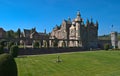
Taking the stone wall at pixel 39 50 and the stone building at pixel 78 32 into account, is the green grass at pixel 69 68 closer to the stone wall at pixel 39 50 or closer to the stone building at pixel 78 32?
the stone wall at pixel 39 50

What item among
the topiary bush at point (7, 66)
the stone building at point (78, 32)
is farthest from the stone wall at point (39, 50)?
the topiary bush at point (7, 66)

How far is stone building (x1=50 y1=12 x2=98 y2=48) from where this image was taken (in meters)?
81.8

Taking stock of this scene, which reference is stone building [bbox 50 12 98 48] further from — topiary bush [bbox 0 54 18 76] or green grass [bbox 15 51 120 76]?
topiary bush [bbox 0 54 18 76]

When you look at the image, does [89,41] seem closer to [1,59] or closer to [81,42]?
[81,42]

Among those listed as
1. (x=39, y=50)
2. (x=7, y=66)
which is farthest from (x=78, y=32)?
(x=7, y=66)

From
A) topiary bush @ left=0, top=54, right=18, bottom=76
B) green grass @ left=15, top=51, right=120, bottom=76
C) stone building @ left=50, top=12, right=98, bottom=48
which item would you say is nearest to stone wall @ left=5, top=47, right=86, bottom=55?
stone building @ left=50, top=12, right=98, bottom=48

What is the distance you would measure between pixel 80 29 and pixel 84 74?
6397 cm

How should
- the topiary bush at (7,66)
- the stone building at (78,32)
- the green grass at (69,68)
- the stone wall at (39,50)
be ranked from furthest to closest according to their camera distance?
the stone building at (78,32)
the stone wall at (39,50)
the green grass at (69,68)
the topiary bush at (7,66)

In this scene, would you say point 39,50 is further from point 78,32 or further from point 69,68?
point 69,68

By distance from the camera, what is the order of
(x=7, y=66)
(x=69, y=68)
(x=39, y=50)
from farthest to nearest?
(x=39, y=50) < (x=69, y=68) < (x=7, y=66)

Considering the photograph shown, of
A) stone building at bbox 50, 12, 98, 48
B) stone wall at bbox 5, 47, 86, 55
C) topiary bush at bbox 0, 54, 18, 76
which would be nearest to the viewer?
topiary bush at bbox 0, 54, 18, 76

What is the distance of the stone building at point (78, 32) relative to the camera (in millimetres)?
81825

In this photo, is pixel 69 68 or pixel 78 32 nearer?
pixel 69 68

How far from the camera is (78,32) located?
274 feet
